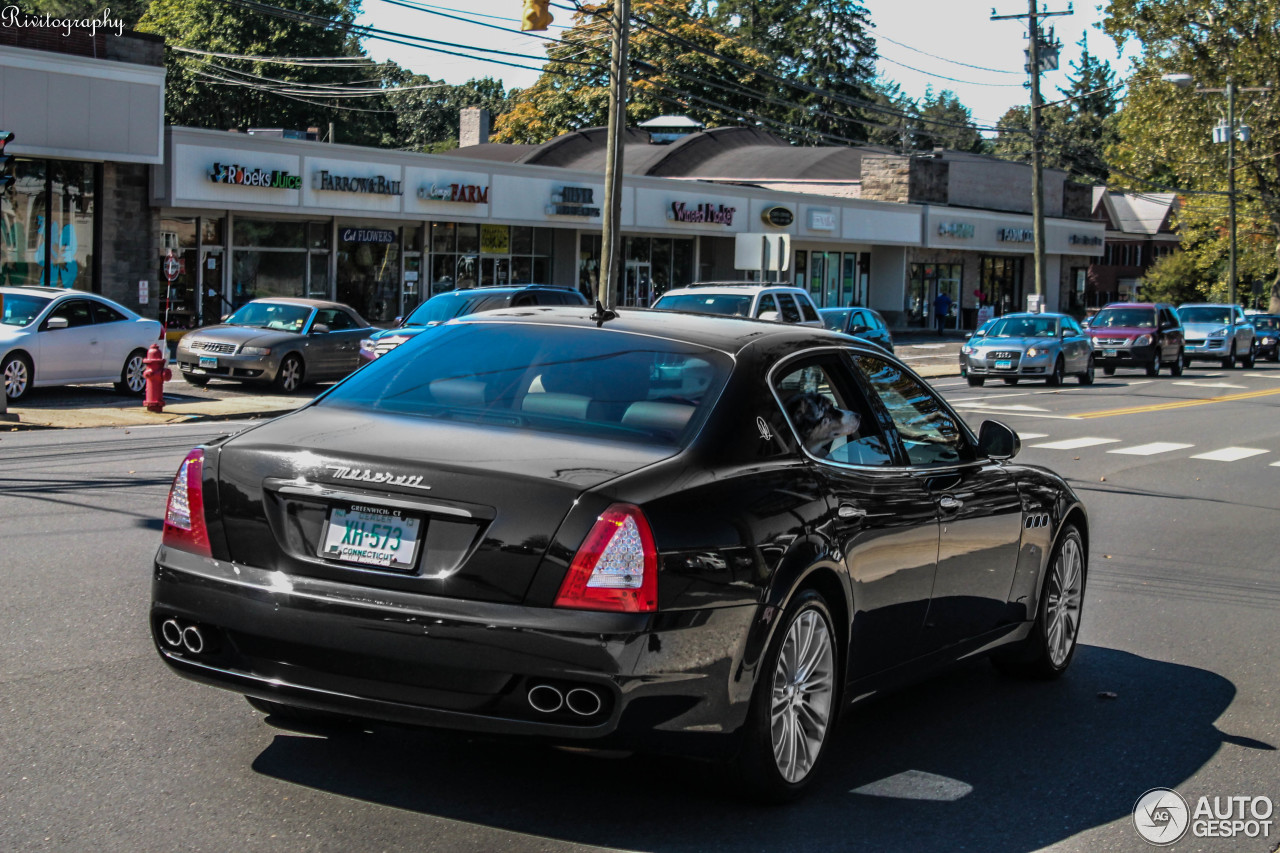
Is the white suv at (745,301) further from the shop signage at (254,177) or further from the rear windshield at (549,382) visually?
the rear windshield at (549,382)

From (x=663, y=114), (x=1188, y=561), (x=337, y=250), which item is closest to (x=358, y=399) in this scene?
(x=1188, y=561)

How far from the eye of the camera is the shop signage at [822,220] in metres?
53.9

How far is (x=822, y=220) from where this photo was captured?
54250 mm

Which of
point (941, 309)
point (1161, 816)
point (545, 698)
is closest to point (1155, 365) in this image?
point (941, 309)

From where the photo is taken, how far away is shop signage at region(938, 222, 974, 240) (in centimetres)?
6078

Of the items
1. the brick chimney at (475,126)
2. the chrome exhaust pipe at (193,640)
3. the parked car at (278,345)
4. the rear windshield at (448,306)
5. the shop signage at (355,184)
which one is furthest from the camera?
the brick chimney at (475,126)

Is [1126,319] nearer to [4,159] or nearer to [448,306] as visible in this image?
[448,306]

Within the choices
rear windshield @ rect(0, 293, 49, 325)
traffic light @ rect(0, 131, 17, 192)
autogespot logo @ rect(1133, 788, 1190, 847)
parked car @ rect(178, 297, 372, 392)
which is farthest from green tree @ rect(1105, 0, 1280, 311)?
autogespot logo @ rect(1133, 788, 1190, 847)

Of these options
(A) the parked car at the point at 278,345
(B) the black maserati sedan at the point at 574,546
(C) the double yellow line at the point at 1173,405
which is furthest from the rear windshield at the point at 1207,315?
(B) the black maserati sedan at the point at 574,546

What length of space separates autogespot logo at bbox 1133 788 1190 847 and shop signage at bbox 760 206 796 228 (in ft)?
153

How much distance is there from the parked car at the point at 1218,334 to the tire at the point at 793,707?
43.8 meters

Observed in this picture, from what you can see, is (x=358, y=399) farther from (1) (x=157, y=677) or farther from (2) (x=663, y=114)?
(2) (x=663, y=114)

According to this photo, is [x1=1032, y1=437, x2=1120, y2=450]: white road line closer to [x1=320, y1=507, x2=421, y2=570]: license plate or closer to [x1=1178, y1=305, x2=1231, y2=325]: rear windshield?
[x1=320, y1=507, x2=421, y2=570]: license plate

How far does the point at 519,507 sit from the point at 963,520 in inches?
93.0
